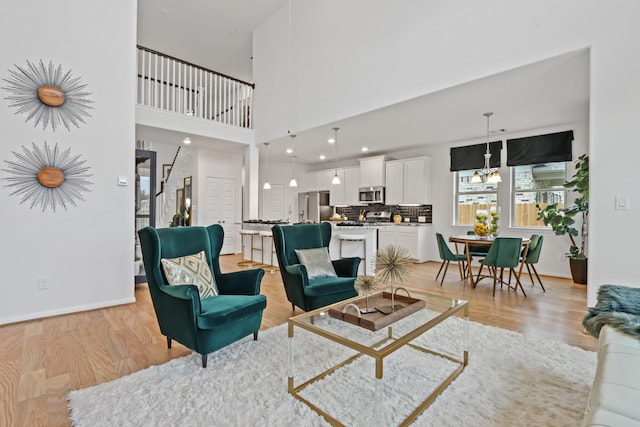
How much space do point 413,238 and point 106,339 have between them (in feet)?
19.2

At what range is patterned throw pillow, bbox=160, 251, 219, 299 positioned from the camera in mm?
2535

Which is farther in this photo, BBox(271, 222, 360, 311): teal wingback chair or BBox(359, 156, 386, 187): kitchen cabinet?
BBox(359, 156, 386, 187): kitchen cabinet

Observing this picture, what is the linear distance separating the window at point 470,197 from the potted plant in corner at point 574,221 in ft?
3.80

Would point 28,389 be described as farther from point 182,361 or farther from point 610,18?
point 610,18

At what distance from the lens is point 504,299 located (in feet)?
13.5

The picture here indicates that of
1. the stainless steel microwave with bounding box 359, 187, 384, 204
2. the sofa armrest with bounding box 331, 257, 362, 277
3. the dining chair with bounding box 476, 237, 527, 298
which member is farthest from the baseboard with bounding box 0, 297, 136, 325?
the stainless steel microwave with bounding box 359, 187, 384, 204

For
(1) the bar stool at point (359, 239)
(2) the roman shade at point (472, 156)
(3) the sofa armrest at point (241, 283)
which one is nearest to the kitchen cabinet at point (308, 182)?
(2) the roman shade at point (472, 156)

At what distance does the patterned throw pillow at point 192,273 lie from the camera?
2535 mm

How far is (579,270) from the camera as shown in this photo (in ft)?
16.4

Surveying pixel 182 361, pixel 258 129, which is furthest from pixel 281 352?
pixel 258 129

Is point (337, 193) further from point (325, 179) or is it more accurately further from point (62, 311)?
point (62, 311)

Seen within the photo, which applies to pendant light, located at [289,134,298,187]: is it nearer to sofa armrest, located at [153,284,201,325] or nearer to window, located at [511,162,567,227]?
sofa armrest, located at [153,284,201,325]

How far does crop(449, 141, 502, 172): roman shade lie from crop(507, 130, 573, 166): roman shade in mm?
224

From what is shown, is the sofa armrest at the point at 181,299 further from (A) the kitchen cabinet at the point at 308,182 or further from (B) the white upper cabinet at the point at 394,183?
(A) the kitchen cabinet at the point at 308,182
